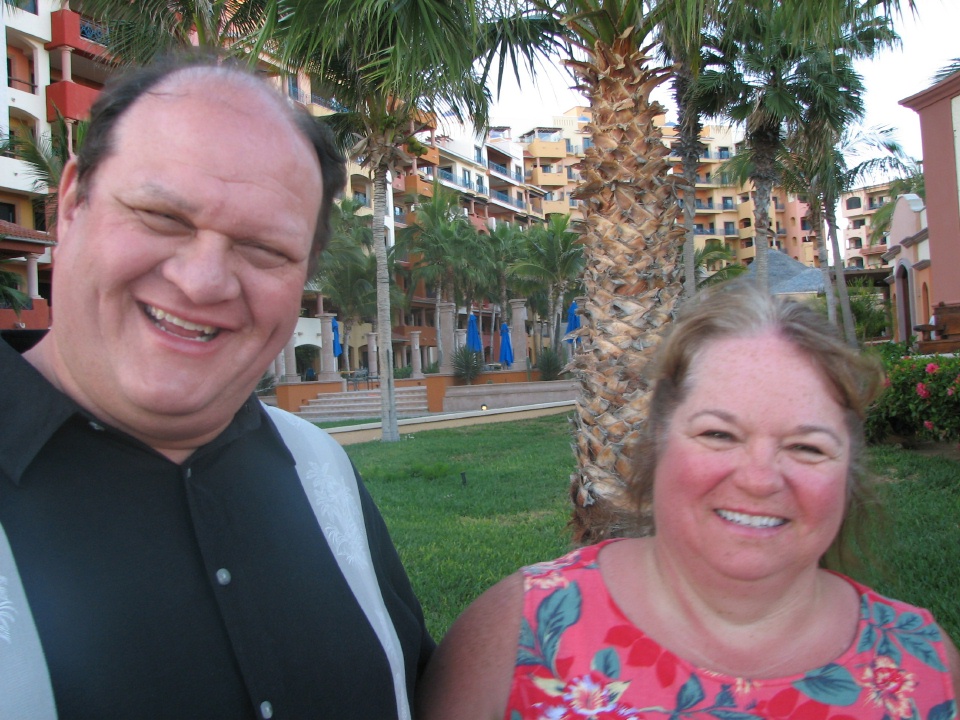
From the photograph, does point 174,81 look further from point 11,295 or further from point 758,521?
point 11,295

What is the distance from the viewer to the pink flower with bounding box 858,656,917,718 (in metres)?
1.54

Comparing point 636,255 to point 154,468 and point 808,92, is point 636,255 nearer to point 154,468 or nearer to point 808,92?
point 154,468

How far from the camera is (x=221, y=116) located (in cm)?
139

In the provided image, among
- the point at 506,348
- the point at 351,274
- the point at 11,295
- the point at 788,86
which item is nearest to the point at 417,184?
the point at 351,274

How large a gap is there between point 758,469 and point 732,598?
297 millimetres

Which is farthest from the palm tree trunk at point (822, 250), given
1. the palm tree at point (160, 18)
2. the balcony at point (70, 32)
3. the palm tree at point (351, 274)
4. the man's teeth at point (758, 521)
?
the balcony at point (70, 32)

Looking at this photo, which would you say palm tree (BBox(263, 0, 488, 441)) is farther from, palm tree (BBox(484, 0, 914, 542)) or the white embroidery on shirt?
the white embroidery on shirt

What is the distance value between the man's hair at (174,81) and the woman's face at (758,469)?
895 mm

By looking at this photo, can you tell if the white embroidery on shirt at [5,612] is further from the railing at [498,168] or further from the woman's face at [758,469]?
the railing at [498,168]

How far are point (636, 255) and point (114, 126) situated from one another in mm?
3816

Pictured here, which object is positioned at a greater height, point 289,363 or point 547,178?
point 547,178

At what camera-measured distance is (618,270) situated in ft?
15.9

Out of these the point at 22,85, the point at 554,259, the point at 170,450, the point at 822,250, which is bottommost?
the point at 170,450

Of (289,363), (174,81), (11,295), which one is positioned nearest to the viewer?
(174,81)
